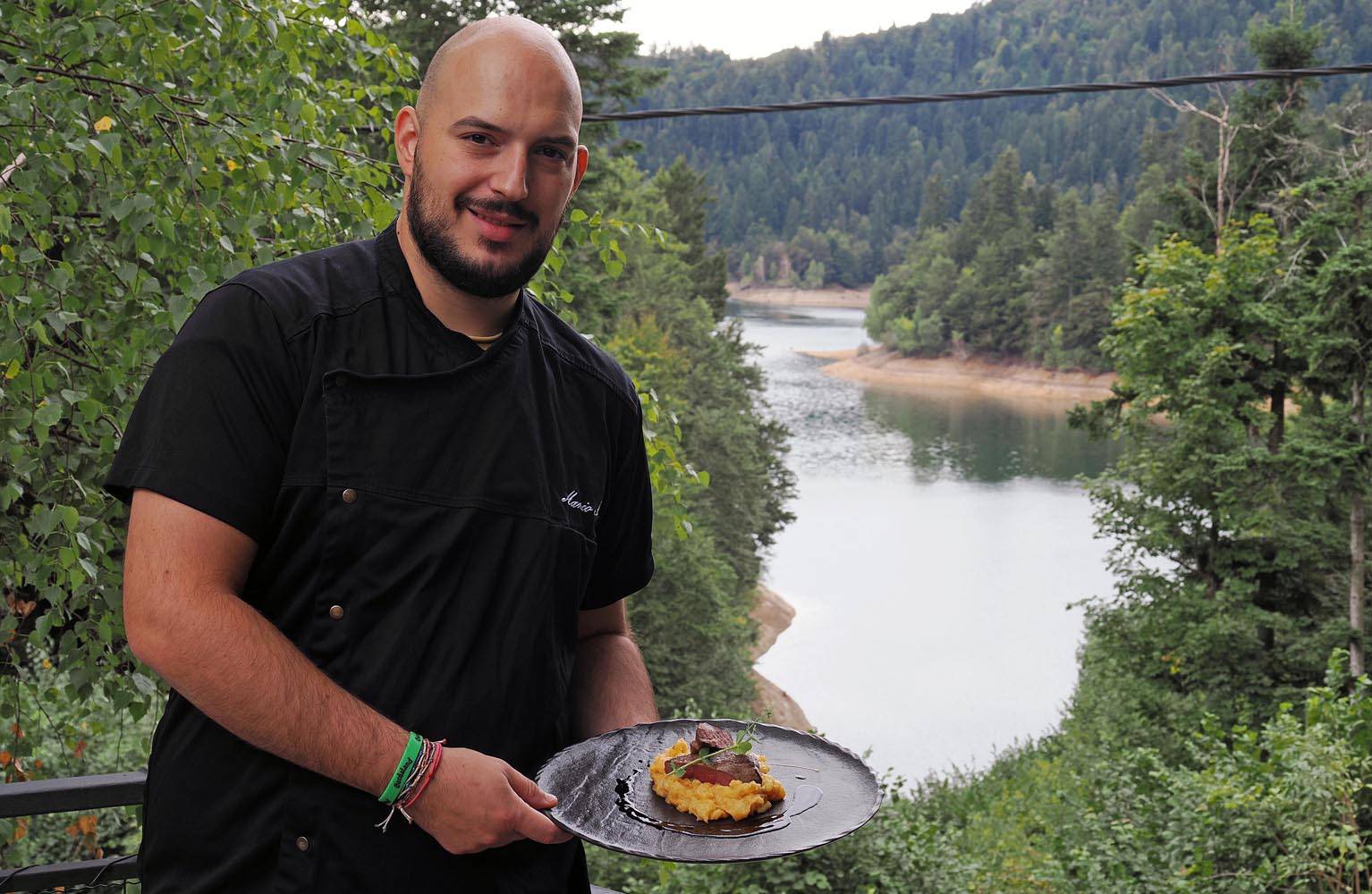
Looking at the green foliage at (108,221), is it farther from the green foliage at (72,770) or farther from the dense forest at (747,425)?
the green foliage at (72,770)

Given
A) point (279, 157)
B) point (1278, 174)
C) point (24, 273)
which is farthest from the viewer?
point (1278, 174)

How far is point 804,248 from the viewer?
363ft

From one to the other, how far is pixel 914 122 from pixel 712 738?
14239 centimetres

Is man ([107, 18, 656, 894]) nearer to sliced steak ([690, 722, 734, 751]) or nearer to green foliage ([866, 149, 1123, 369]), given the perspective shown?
sliced steak ([690, 722, 734, 751])

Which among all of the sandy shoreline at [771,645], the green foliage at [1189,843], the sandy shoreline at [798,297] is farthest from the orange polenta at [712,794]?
the sandy shoreline at [798,297]

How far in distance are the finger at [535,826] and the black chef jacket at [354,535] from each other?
14 centimetres

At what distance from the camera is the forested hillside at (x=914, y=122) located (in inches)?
4259

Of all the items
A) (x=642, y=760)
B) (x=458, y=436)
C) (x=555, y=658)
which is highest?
(x=458, y=436)

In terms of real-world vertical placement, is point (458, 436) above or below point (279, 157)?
below

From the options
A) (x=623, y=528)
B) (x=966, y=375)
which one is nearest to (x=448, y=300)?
(x=623, y=528)

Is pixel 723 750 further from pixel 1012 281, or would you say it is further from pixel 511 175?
pixel 1012 281

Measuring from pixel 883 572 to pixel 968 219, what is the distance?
1886 inches

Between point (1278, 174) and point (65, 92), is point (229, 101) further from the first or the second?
point (1278, 174)

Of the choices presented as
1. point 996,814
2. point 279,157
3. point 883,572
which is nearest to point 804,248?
point 883,572
